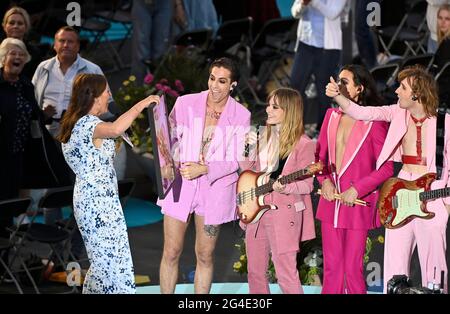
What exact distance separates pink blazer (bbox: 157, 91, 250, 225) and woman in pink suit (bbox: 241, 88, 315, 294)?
17cm

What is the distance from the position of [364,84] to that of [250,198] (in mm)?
1018

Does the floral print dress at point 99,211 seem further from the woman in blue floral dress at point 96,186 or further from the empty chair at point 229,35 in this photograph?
the empty chair at point 229,35

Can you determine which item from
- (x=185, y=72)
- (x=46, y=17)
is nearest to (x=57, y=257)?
(x=185, y=72)

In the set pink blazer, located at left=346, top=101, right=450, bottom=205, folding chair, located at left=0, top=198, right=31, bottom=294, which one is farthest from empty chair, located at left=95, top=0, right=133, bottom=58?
pink blazer, located at left=346, top=101, right=450, bottom=205

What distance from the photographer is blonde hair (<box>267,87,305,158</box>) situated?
9164 mm

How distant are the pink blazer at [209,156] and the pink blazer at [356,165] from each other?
53cm

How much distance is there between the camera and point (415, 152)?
926 centimetres

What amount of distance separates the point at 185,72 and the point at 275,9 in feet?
10.2

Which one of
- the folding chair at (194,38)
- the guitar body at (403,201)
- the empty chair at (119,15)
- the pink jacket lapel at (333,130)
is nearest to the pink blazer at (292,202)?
the pink jacket lapel at (333,130)

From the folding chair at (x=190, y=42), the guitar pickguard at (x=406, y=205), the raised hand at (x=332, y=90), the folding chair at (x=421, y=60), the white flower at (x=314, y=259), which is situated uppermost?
the folding chair at (x=190, y=42)

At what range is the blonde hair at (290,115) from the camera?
9.16 m

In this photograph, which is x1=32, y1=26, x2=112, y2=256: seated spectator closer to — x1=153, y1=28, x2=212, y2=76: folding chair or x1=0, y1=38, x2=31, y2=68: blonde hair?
x1=0, y1=38, x2=31, y2=68: blonde hair

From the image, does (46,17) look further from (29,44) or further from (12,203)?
(12,203)

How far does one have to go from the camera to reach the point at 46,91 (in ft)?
38.1
